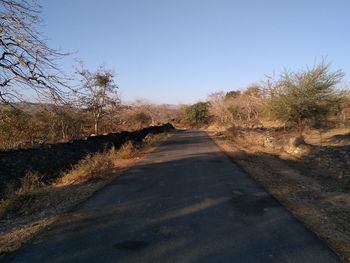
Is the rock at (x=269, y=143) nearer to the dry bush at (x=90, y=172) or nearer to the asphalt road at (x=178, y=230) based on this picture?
the dry bush at (x=90, y=172)

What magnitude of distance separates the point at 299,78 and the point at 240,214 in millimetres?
21684

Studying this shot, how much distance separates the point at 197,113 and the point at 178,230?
Answer: 88142mm

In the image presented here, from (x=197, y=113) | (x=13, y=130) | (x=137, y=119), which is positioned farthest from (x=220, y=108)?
(x=13, y=130)

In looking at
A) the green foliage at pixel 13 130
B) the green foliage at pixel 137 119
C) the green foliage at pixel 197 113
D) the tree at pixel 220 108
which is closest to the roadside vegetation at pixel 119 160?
the green foliage at pixel 13 130

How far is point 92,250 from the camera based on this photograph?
5.77 m

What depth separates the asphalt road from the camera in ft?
18.3

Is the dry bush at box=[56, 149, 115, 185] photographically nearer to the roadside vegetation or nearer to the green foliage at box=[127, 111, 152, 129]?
the roadside vegetation

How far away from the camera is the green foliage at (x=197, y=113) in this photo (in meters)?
94.3

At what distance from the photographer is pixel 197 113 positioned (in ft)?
310

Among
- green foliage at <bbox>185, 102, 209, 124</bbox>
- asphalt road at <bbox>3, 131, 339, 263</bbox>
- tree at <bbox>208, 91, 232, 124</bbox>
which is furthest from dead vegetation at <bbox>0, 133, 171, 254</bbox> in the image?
green foliage at <bbox>185, 102, 209, 124</bbox>

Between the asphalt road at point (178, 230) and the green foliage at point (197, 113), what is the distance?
8315 centimetres

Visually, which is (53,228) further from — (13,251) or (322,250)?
(322,250)

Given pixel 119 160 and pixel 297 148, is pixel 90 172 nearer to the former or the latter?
pixel 119 160

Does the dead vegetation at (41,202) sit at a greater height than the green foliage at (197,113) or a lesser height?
lesser
